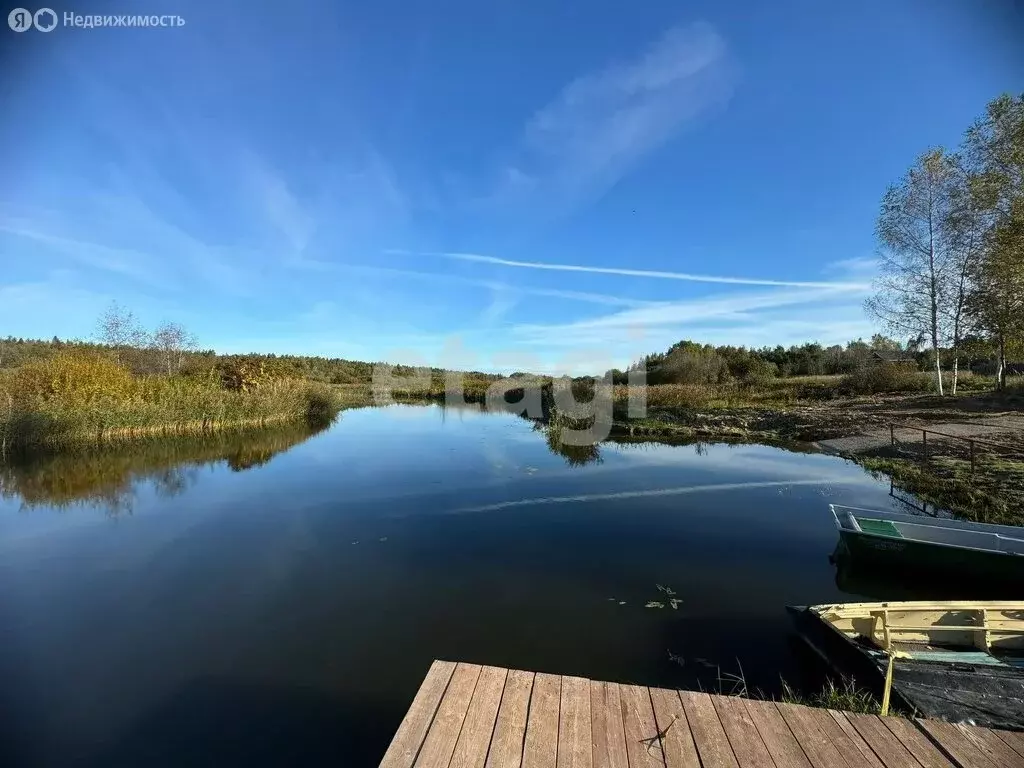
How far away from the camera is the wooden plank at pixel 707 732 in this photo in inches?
78.2

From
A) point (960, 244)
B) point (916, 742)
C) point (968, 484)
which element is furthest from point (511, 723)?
point (960, 244)

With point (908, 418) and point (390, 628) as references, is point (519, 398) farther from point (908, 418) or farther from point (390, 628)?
point (390, 628)

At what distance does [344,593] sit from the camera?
17.6 feet

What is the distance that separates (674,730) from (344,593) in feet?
13.7

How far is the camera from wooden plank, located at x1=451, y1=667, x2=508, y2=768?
77.6 inches

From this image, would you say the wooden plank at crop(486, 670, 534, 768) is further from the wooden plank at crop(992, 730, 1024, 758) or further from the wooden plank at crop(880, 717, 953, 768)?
the wooden plank at crop(992, 730, 1024, 758)

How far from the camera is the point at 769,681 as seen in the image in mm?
3828

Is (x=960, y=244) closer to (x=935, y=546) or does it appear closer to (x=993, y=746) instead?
(x=935, y=546)

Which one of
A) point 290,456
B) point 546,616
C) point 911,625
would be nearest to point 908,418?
point 911,625

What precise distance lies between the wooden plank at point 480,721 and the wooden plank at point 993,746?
2.11 meters

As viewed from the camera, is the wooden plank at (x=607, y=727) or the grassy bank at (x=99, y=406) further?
the grassy bank at (x=99, y=406)

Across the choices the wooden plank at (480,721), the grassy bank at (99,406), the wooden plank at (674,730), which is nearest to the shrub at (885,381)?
the wooden plank at (674,730)

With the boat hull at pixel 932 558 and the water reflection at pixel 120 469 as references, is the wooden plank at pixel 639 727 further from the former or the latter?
the water reflection at pixel 120 469

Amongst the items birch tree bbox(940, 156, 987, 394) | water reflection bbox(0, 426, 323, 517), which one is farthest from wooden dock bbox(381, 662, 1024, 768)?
birch tree bbox(940, 156, 987, 394)
